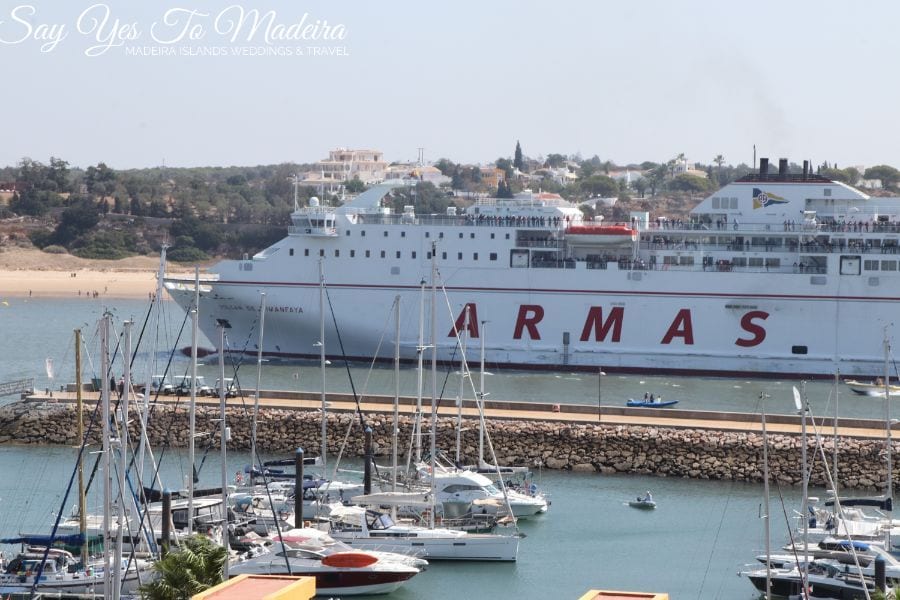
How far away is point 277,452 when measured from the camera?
27.6m

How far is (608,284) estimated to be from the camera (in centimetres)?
3938

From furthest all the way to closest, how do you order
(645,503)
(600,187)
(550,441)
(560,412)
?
(600,187)
(560,412)
(550,441)
(645,503)

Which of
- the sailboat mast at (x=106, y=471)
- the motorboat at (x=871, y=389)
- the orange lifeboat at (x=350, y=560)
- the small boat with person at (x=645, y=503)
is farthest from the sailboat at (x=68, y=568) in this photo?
the motorboat at (x=871, y=389)

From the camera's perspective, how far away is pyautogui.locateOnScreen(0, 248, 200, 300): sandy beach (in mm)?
70688

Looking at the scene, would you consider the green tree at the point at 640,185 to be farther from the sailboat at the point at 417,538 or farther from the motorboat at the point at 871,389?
the sailboat at the point at 417,538

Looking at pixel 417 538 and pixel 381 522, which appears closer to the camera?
pixel 417 538

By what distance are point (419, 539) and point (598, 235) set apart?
21.0 m

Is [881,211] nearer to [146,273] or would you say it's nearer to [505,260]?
[505,260]

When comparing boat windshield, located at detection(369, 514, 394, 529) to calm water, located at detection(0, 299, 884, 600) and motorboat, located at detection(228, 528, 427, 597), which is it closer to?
calm water, located at detection(0, 299, 884, 600)

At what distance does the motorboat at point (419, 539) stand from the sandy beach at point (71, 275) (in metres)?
47.1

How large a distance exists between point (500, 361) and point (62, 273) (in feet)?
138

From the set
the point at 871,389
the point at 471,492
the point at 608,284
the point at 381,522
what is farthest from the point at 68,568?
the point at 608,284

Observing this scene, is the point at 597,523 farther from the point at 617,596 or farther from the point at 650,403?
the point at 617,596

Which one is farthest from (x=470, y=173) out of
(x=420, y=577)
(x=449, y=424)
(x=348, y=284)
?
(x=420, y=577)
